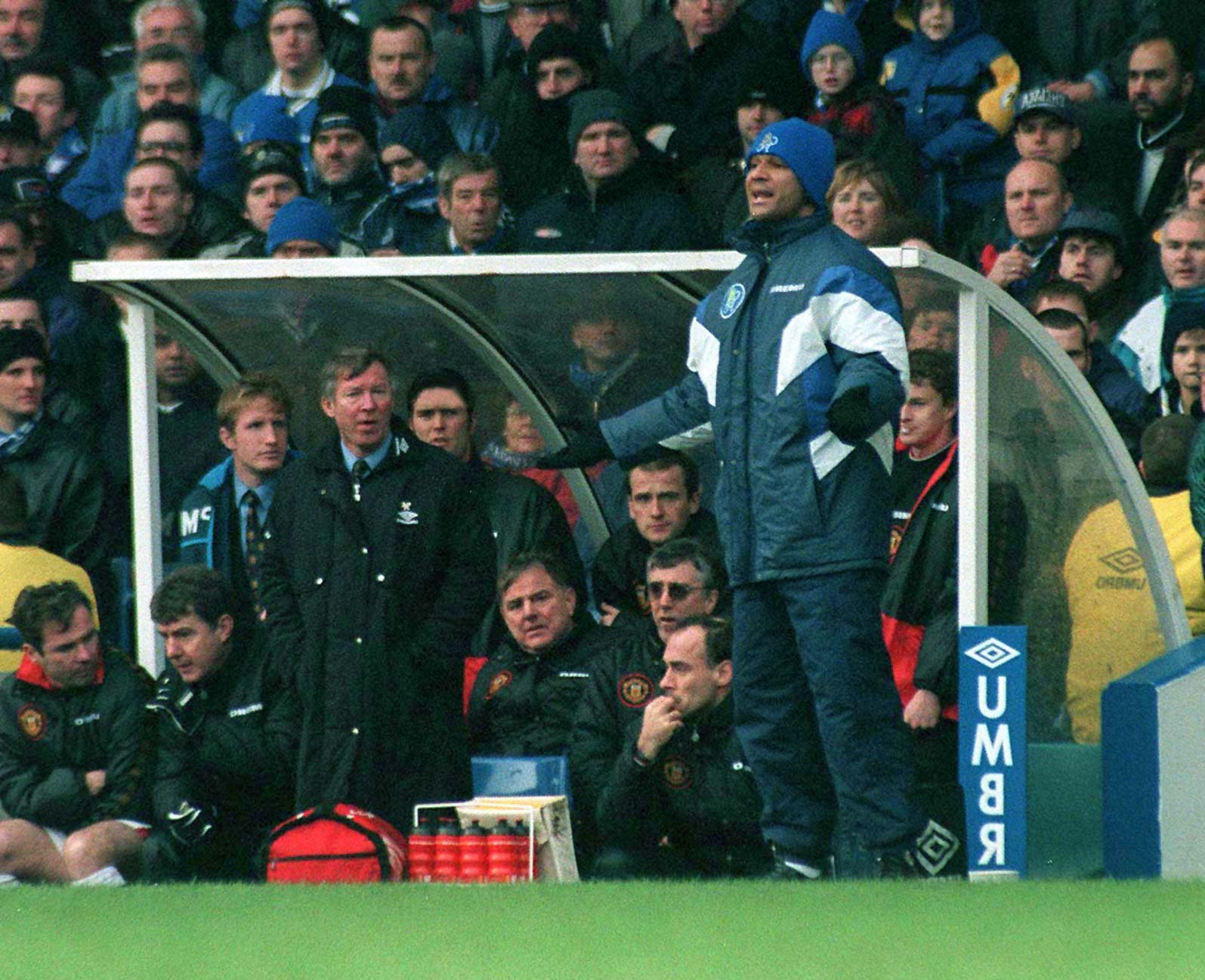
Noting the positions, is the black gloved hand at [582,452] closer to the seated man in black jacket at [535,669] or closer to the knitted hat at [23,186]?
the seated man in black jacket at [535,669]

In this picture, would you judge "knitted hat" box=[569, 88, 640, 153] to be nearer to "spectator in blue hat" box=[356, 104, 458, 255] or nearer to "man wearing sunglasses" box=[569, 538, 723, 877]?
"spectator in blue hat" box=[356, 104, 458, 255]

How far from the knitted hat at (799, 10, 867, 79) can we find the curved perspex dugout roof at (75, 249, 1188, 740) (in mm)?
2954

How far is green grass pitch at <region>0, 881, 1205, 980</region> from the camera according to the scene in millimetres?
5086

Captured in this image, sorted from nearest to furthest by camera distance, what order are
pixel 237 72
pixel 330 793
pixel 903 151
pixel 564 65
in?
1. pixel 330 793
2. pixel 903 151
3. pixel 564 65
4. pixel 237 72

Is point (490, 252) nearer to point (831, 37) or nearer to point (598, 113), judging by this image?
point (598, 113)

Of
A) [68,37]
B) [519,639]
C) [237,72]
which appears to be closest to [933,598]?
[519,639]

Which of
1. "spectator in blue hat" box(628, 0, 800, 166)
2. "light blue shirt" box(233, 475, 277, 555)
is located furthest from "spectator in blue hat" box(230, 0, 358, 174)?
"light blue shirt" box(233, 475, 277, 555)

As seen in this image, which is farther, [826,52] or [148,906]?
[826,52]

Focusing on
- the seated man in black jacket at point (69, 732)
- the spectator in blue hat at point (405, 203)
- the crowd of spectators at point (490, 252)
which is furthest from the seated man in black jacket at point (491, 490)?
the spectator in blue hat at point (405, 203)

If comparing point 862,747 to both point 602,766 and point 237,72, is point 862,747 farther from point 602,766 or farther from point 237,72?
point 237,72

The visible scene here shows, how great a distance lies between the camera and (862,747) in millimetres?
6906

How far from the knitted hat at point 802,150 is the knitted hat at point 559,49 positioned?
5056 millimetres

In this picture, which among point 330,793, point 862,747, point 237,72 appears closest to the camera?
point 862,747

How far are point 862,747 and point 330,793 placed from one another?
198 centimetres
